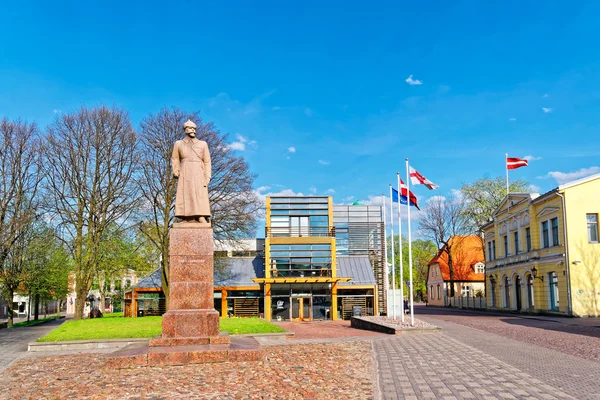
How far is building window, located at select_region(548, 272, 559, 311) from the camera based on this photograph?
107 feet

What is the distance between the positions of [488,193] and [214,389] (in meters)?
49.3

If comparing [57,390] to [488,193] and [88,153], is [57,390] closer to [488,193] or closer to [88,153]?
[88,153]

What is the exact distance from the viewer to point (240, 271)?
3884 centimetres

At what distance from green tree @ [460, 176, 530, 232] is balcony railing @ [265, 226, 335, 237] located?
2136 cm

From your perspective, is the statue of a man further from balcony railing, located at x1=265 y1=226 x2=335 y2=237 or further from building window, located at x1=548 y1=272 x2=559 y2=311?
building window, located at x1=548 y1=272 x2=559 y2=311

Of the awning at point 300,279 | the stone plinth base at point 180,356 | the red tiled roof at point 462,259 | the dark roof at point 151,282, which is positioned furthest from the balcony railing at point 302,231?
the stone plinth base at point 180,356

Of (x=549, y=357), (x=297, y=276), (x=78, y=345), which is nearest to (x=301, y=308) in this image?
(x=297, y=276)

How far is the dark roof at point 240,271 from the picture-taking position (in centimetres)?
3675

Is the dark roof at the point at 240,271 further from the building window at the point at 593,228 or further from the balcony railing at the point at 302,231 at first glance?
the building window at the point at 593,228

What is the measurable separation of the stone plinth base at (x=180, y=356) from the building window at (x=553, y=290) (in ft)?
89.0

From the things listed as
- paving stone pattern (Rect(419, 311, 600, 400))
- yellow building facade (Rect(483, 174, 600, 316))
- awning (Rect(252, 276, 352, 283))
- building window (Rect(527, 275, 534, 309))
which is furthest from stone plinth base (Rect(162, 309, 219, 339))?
building window (Rect(527, 275, 534, 309))

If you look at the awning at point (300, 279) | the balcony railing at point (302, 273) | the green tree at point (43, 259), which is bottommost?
the awning at point (300, 279)

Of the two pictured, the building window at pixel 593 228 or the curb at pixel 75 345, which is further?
the building window at pixel 593 228

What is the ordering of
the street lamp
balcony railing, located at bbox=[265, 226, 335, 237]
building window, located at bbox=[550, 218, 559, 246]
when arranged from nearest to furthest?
1. building window, located at bbox=[550, 218, 559, 246]
2. the street lamp
3. balcony railing, located at bbox=[265, 226, 335, 237]
